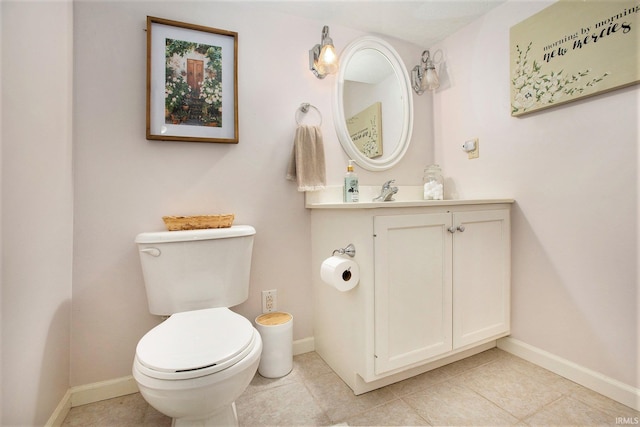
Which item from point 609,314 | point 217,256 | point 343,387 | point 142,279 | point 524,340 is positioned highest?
point 217,256

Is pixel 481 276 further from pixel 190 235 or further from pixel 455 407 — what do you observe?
pixel 190 235

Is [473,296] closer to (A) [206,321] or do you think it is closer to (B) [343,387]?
(B) [343,387]

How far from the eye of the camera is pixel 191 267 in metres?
1.28

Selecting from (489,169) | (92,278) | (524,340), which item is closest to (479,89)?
(489,169)

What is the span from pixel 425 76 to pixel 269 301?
172cm

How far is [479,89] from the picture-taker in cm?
179

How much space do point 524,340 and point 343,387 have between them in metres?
1.01

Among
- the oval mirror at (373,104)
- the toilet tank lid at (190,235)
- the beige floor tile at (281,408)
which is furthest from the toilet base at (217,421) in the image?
the oval mirror at (373,104)

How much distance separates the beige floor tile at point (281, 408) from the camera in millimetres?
1165

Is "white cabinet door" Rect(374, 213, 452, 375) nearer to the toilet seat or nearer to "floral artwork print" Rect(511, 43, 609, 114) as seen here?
the toilet seat

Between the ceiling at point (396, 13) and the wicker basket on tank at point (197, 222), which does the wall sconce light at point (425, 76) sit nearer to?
the ceiling at point (396, 13)

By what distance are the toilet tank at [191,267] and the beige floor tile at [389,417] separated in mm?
721

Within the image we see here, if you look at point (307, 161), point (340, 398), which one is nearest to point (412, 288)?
point (340, 398)

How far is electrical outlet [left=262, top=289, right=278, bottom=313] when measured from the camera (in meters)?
1.63
